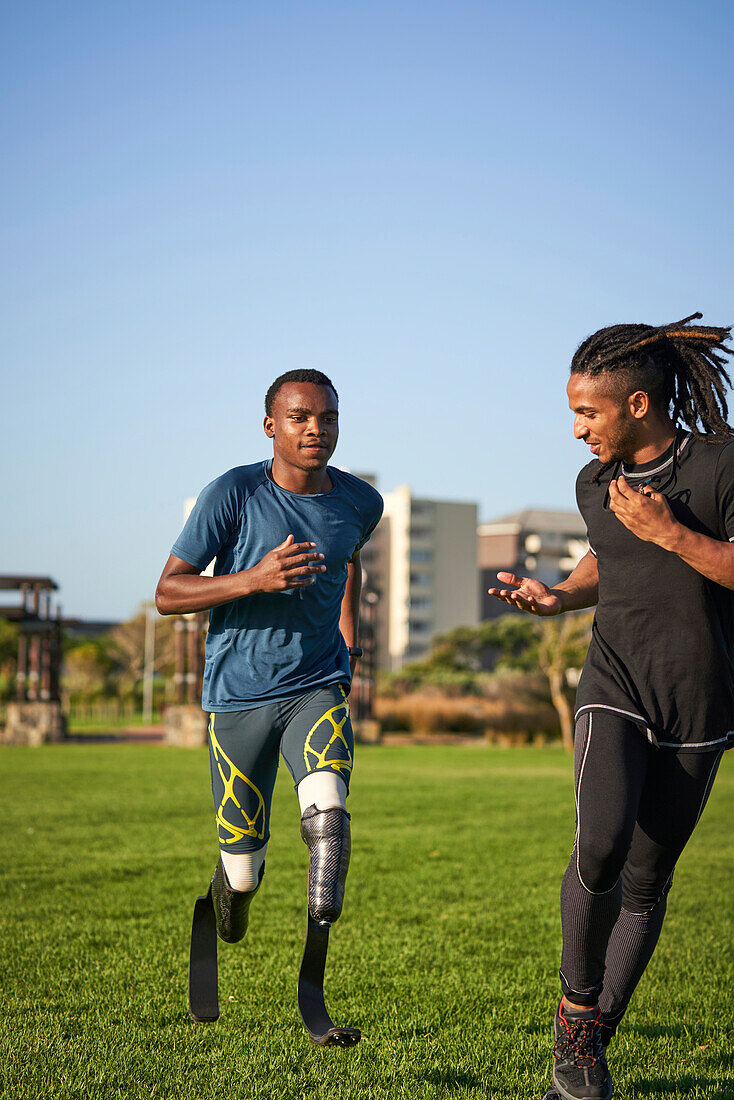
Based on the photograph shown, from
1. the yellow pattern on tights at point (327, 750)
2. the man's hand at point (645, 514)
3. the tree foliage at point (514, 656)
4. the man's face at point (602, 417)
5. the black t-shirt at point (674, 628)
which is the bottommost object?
the tree foliage at point (514, 656)

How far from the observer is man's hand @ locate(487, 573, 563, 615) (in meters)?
4.29

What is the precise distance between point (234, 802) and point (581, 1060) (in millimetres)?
1578

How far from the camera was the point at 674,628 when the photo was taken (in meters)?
3.78

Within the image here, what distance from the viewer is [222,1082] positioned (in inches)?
153

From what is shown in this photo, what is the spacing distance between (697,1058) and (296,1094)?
5.36 ft

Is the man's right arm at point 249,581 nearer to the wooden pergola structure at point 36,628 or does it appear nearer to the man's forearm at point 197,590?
the man's forearm at point 197,590

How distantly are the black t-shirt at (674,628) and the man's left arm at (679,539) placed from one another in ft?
0.50

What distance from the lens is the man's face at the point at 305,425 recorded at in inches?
176

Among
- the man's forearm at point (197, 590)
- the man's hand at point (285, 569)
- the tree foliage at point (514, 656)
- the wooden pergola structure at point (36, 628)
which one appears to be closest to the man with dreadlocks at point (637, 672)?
the man's hand at point (285, 569)

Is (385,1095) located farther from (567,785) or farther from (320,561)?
(567,785)

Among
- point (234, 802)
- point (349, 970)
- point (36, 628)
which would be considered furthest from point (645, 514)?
point (36, 628)

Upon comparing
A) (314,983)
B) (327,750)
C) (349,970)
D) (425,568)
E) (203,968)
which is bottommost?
(349,970)

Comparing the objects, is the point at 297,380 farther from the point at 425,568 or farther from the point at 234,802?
the point at 425,568

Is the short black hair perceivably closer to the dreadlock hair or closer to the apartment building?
the dreadlock hair
